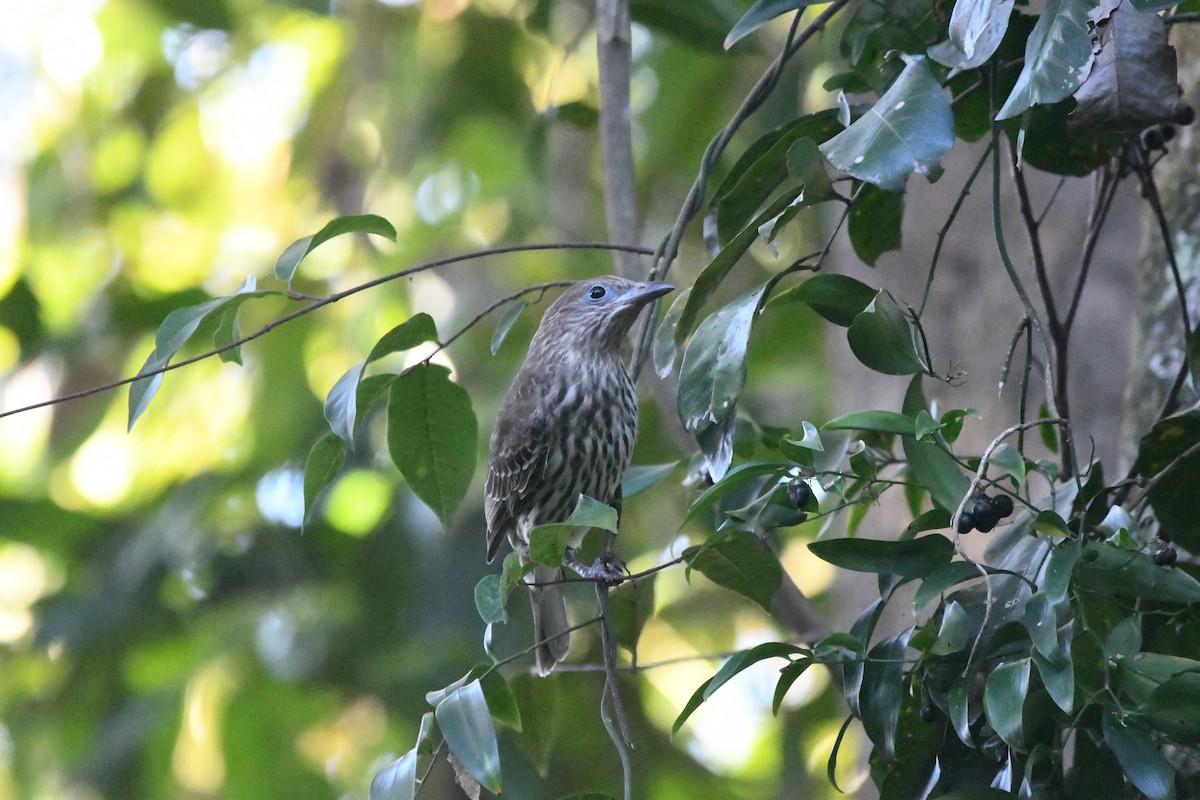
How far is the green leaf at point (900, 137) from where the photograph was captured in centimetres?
168

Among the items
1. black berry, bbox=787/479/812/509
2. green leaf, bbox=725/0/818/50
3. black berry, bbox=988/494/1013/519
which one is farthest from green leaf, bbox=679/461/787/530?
green leaf, bbox=725/0/818/50

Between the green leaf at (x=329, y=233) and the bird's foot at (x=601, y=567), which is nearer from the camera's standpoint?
the green leaf at (x=329, y=233)

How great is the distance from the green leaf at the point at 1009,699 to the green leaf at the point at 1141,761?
0.13 meters

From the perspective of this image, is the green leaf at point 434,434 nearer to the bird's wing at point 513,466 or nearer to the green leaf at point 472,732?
the green leaf at point 472,732

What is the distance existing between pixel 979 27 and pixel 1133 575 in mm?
741

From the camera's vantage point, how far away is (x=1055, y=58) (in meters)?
1.65

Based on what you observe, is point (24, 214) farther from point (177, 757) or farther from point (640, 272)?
point (640, 272)

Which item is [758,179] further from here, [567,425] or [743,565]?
[567,425]

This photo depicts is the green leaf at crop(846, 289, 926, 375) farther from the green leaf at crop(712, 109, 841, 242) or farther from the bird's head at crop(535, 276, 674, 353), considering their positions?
the bird's head at crop(535, 276, 674, 353)

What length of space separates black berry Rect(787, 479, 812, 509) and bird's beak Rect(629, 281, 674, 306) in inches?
31.3

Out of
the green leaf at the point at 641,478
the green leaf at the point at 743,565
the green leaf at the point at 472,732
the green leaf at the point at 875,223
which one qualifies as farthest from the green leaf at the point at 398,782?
the green leaf at the point at 875,223

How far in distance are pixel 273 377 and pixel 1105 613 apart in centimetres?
387

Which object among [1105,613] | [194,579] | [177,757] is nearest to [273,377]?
[194,579]

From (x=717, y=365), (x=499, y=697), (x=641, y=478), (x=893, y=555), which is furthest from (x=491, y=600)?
(x=641, y=478)
